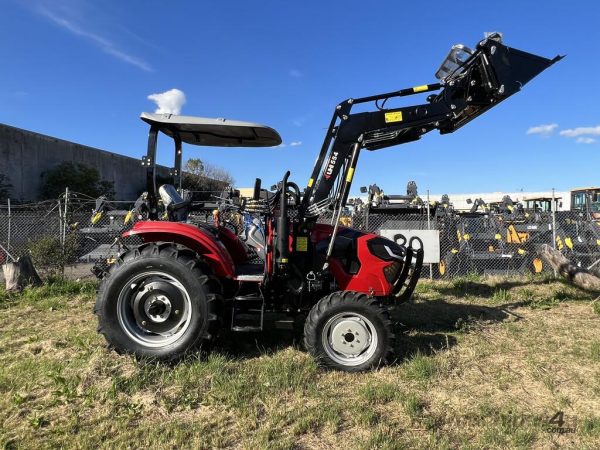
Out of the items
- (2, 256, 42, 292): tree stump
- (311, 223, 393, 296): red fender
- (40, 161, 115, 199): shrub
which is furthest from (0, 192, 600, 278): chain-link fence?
(40, 161, 115, 199): shrub

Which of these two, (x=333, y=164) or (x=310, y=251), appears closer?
(x=310, y=251)

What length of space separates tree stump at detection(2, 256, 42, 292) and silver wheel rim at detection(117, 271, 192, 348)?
14.5 feet

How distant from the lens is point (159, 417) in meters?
3.49

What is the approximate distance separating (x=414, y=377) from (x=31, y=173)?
27.9 m

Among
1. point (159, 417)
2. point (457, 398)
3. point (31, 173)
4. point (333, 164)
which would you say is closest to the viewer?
point (159, 417)

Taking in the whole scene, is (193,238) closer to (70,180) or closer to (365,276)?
(365,276)

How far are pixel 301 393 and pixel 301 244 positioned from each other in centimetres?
147

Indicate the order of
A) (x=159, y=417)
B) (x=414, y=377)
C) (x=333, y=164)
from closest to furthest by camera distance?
(x=159, y=417)
(x=414, y=377)
(x=333, y=164)

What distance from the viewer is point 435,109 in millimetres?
5355

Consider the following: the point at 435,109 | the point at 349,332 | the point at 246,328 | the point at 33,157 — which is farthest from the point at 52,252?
the point at 33,157

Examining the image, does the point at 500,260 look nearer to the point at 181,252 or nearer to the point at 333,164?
the point at 333,164

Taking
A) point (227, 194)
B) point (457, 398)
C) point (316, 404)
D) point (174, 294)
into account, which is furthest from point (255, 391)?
point (227, 194)

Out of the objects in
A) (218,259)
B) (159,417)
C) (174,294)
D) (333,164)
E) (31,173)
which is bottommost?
(159,417)

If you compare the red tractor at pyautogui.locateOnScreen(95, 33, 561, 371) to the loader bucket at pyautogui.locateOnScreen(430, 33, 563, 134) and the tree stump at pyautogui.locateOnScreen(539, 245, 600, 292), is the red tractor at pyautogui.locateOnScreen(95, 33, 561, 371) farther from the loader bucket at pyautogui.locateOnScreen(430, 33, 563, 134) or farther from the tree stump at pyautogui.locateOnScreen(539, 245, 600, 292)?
the tree stump at pyautogui.locateOnScreen(539, 245, 600, 292)
